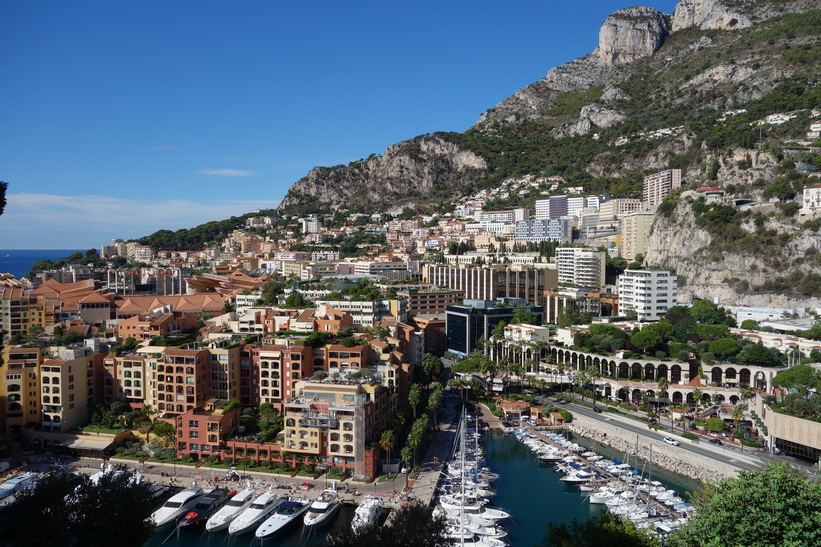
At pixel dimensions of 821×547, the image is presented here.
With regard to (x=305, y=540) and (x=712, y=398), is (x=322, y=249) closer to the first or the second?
(x=712, y=398)

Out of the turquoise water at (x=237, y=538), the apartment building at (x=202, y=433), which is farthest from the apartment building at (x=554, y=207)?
the turquoise water at (x=237, y=538)

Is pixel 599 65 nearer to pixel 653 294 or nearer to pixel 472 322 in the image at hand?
pixel 653 294

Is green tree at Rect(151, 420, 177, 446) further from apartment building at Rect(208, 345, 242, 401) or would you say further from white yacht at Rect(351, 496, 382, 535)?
white yacht at Rect(351, 496, 382, 535)

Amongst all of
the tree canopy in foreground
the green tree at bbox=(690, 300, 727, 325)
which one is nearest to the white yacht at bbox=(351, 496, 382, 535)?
the tree canopy in foreground

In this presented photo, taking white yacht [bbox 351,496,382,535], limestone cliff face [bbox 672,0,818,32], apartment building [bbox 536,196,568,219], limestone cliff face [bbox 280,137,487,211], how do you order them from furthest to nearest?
limestone cliff face [bbox 280,137,487,211]
limestone cliff face [bbox 672,0,818,32]
apartment building [bbox 536,196,568,219]
white yacht [bbox 351,496,382,535]

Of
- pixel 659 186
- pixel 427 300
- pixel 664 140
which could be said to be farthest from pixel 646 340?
pixel 664 140

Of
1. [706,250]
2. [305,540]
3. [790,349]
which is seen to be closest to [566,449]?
[305,540]
